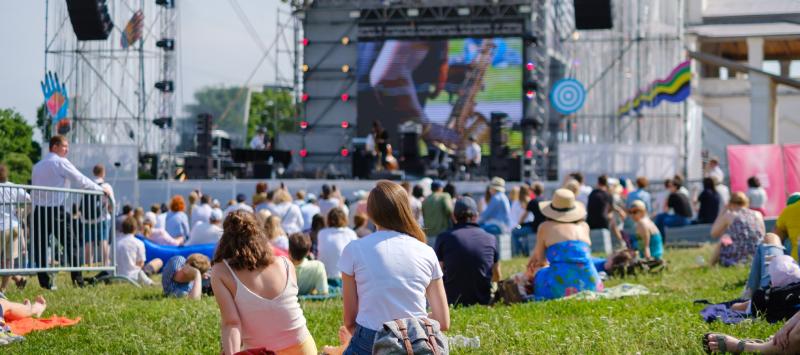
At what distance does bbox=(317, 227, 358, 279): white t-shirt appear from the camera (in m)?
12.5

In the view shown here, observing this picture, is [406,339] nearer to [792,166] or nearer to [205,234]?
[205,234]

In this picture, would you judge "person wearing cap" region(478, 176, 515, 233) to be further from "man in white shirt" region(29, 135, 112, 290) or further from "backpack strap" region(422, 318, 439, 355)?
"backpack strap" region(422, 318, 439, 355)

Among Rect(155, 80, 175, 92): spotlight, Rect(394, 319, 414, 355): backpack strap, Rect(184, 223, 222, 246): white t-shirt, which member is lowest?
Rect(184, 223, 222, 246): white t-shirt

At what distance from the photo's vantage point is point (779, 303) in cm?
770

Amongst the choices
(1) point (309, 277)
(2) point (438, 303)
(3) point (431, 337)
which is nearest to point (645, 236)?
(1) point (309, 277)

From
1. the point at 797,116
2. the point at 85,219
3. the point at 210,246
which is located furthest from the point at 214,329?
the point at 797,116

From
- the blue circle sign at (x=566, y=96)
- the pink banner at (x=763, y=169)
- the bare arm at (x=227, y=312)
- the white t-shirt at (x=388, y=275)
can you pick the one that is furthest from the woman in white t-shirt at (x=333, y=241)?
the blue circle sign at (x=566, y=96)

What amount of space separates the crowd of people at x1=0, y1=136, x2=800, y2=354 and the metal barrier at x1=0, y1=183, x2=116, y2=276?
0.10ft

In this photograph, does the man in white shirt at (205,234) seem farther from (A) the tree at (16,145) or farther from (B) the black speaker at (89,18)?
(A) the tree at (16,145)

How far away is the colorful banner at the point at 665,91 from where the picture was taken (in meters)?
27.4

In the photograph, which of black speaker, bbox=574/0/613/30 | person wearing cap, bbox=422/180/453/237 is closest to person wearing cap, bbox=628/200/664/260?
person wearing cap, bbox=422/180/453/237

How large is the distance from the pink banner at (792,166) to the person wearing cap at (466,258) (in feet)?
42.2

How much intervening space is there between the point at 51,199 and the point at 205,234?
4.04 meters

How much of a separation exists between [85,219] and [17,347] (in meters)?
4.64
